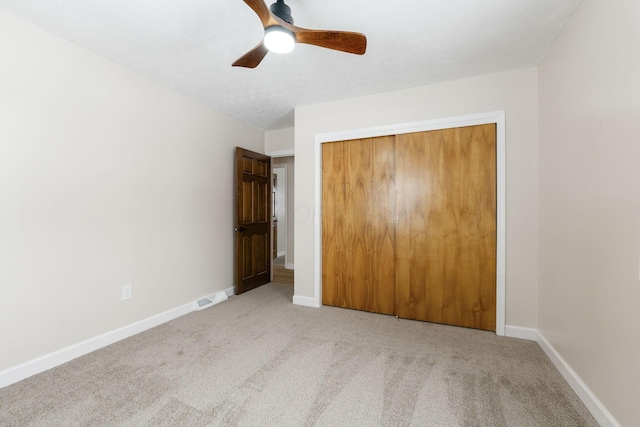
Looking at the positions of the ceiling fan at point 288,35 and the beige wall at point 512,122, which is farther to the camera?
the beige wall at point 512,122

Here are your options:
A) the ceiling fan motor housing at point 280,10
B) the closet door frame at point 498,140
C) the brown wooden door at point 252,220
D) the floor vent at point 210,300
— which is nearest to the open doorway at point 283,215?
the brown wooden door at point 252,220

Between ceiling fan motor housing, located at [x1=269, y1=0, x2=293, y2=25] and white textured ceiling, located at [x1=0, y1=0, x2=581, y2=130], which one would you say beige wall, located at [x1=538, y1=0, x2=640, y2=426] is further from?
ceiling fan motor housing, located at [x1=269, y1=0, x2=293, y2=25]

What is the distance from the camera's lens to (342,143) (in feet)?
10.6

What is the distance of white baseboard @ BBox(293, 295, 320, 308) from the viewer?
3308 mm

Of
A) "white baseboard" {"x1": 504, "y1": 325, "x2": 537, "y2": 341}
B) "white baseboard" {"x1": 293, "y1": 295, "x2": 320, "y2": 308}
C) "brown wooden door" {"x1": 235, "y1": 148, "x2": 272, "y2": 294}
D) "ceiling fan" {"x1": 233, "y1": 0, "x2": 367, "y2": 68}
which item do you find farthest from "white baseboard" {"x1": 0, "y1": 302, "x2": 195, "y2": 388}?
"white baseboard" {"x1": 504, "y1": 325, "x2": 537, "y2": 341}

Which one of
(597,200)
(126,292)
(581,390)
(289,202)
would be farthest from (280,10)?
(289,202)

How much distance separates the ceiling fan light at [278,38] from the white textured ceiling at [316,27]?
1.16ft

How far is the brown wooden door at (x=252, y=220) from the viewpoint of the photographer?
3732mm

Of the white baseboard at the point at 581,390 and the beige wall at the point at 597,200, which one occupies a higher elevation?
the beige wall at the point at 597,200

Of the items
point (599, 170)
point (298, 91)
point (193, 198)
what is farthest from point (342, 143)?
point (599, 170)

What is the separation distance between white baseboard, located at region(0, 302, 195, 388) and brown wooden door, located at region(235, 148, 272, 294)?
108cm

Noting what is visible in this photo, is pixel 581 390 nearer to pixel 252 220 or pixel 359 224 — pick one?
pixel 359 224

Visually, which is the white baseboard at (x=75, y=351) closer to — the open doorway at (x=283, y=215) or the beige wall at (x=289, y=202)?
the open doorway at (x=283, y=215)

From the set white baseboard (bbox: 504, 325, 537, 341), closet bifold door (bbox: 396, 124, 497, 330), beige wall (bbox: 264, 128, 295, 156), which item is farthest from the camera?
beige wall (bbox: 264, 128, 295, 156)
